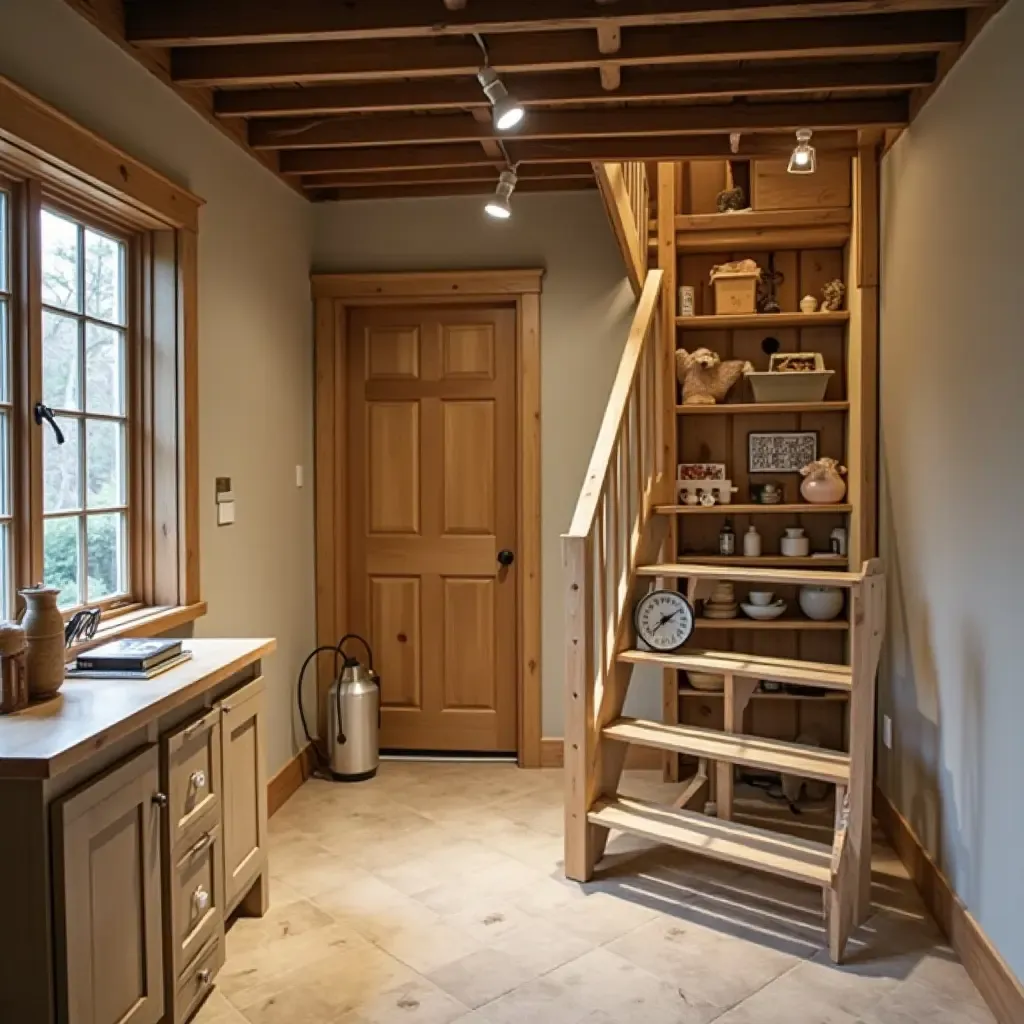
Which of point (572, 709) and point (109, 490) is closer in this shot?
point (109, 490)

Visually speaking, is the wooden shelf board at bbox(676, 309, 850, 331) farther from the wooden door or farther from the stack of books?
the stack of books

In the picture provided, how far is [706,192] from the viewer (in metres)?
4.23

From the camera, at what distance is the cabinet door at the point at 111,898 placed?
5.79 feet

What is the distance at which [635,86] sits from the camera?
305 cm

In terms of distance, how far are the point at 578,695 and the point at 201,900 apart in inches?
48.7

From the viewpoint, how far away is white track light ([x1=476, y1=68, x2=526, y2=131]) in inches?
107

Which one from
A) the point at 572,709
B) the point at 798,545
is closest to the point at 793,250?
the point at 798,545

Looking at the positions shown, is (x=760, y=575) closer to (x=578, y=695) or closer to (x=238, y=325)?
(x=578, y=695)

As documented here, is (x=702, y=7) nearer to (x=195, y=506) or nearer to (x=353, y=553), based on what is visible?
(x=195, y=506)

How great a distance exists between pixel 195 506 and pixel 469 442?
1560 mm

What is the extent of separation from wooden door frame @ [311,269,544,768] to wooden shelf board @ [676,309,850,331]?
67cm

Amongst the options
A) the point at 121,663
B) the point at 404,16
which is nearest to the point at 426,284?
the point at 404,16

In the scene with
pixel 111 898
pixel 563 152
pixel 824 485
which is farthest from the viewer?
pixel 824 485

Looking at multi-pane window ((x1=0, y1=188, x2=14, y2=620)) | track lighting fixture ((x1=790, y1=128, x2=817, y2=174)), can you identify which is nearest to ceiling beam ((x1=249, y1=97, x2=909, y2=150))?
track lighting fixture ((x1=790, y1=128, x2=817, y2=174))
